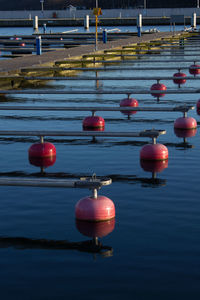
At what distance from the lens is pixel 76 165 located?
56.5 ft

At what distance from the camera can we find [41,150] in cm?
1814

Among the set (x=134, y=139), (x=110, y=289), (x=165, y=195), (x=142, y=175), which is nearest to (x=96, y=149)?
(x=134, y=139)

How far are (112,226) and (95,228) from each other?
0.98ft

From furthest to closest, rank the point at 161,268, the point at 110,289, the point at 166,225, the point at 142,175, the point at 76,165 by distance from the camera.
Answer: the point at 76,165, the point at 142,175, the point at 166,225, the point at 161,268, the point at 110,289

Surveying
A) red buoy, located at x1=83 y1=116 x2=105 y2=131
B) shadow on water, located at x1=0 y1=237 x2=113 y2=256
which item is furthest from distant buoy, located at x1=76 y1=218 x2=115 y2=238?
red buoy, located at x1=83 y1=116 x2=105 y2=131

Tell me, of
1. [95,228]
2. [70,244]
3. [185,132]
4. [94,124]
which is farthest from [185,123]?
[70,244]

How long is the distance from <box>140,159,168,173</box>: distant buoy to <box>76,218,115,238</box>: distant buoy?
4573 mm

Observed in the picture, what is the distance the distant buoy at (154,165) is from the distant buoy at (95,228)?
15.0 feet

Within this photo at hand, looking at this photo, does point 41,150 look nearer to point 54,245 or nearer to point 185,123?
point 185,123

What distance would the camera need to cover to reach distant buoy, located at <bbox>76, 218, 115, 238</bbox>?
1157cm

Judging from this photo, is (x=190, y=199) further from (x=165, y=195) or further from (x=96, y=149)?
(x=96, y=149)

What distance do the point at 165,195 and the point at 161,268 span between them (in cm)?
421

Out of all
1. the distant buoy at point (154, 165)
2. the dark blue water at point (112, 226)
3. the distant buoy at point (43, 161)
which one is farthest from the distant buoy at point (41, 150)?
the distant buoy at point (154, 165)

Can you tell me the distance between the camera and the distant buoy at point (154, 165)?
1659 cm
